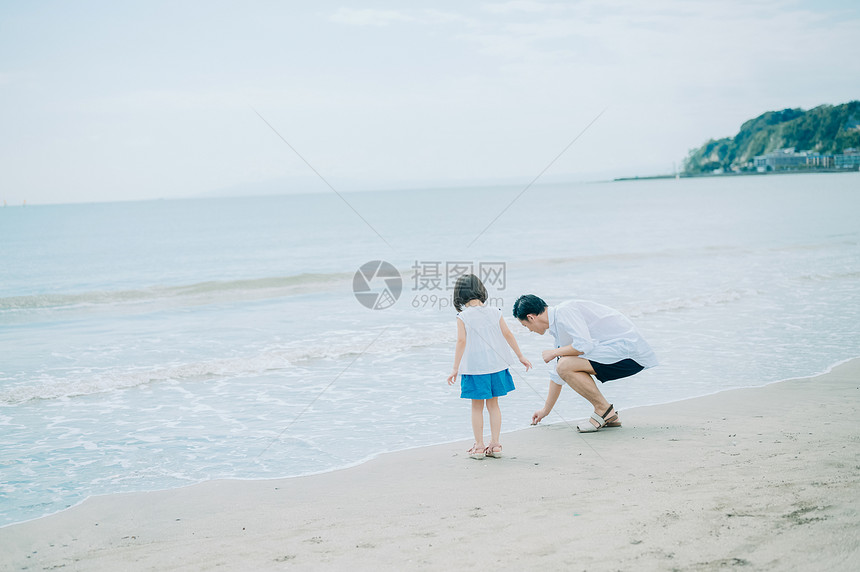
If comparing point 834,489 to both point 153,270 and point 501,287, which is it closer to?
point 501,287

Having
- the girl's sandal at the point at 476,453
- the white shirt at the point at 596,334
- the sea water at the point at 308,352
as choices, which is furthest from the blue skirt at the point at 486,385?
the sea water at the point at 308,352

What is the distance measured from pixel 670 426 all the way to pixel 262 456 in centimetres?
350

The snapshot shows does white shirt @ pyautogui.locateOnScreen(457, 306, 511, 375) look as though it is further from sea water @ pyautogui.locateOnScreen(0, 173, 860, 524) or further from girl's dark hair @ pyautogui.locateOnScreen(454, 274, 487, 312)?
sea water @ pyautogui.locateOnScreen(0, 173, 860, 524)

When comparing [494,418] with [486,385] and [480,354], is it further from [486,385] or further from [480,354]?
[480,354]

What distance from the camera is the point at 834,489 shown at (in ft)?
11.9

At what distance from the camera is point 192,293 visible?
18719 millimetres

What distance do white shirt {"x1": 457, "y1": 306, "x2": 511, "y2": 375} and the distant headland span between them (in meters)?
160

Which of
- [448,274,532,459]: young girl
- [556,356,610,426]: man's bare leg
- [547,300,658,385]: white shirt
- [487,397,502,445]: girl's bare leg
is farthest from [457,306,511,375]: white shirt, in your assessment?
[556,356,610,426]: man's bare leg

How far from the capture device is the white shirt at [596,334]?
5.47m

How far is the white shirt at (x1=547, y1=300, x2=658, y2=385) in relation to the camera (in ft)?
18.0

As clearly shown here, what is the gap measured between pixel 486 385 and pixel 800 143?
175074mm

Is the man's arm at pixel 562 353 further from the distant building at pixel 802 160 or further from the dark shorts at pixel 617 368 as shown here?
the distant building at pixel 802 160

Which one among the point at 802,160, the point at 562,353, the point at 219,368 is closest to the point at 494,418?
the point at 562,353

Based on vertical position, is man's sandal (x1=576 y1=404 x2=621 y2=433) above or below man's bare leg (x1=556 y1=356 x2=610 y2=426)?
below
